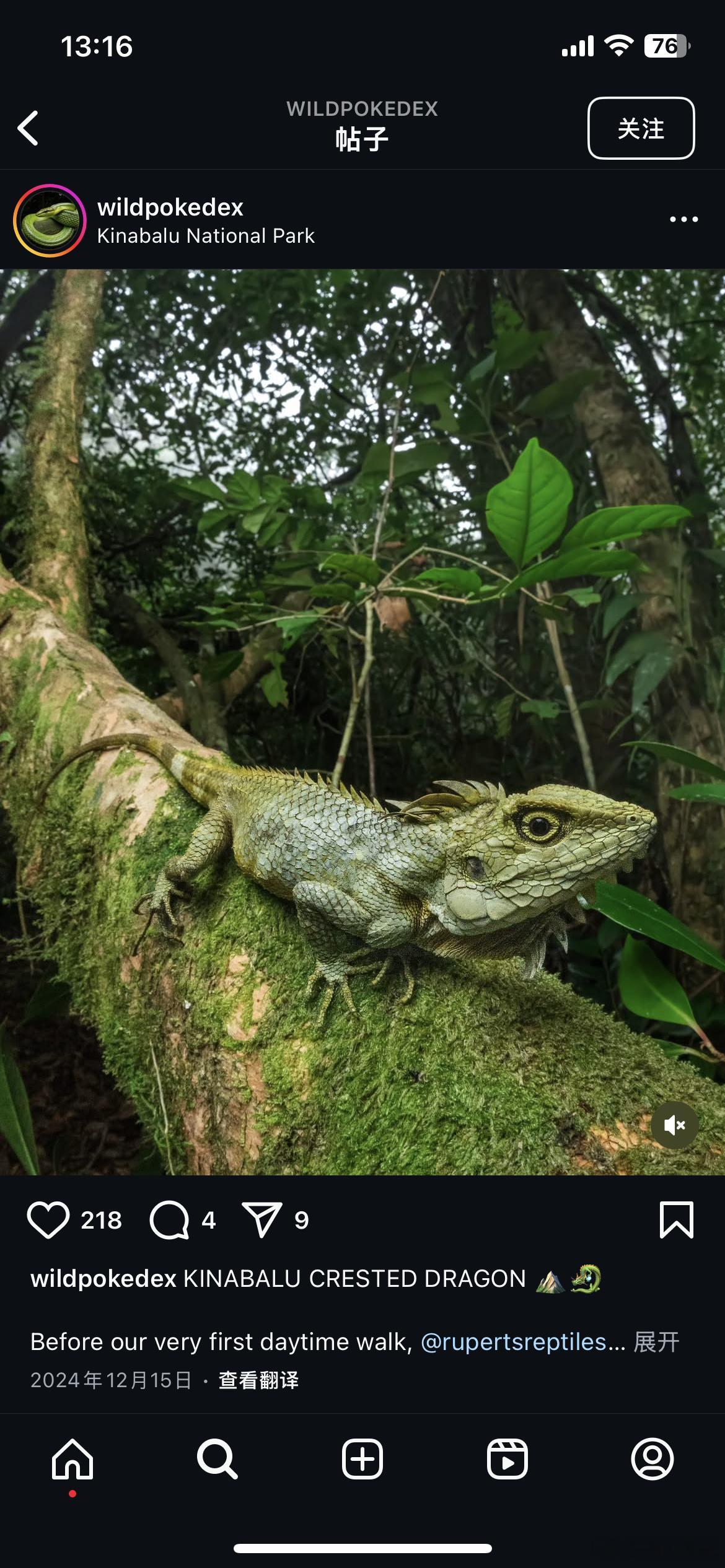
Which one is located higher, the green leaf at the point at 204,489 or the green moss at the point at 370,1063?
the green leaf at the point at 204,489

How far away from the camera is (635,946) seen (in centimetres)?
187

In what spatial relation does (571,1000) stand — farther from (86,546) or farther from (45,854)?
(86,546)

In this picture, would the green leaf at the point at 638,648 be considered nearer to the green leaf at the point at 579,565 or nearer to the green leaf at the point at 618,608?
the green leaf at the point at 618,608

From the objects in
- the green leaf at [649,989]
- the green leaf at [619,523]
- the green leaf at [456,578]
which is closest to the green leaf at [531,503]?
the green leaf at [619,523]
